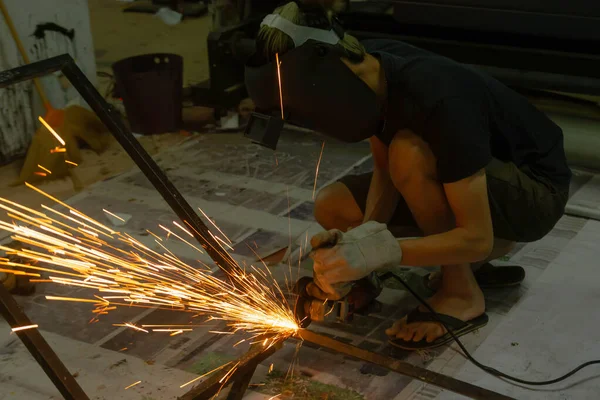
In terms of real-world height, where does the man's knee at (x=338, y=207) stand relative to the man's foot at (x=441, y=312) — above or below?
above

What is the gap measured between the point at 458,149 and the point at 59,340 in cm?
161

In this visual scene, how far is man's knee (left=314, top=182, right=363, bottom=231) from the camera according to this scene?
3.08 metres

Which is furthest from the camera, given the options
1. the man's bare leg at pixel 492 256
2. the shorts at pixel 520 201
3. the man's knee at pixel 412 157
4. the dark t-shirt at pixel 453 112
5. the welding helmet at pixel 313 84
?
the man's bare leg at pixel 492 256

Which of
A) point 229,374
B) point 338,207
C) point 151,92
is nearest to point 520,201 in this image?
point 338,207

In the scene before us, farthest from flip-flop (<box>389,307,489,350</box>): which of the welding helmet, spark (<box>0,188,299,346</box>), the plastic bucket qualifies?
the plastic bucket

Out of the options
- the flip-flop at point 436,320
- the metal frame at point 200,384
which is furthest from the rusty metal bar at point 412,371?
the flip-flop at point 436,320

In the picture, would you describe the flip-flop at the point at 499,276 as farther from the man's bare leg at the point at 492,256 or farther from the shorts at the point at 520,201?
the shorts at the point at 520,201

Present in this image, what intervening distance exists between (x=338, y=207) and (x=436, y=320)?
0.65 m

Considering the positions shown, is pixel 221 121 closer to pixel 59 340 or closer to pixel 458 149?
pixel 59 340

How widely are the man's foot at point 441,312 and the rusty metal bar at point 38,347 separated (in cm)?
118

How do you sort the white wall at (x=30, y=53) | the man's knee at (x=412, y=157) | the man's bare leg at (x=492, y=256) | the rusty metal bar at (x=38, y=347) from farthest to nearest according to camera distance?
the white wall at (x=30, y=53), the man's bare leg at (x=492, y=256), the man's knee at (x=412, y=157), the rusty metal bar at (x=38, y=347)

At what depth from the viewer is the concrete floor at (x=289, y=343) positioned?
2537 mm

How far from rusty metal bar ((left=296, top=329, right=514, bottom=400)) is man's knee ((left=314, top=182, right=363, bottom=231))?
2.34 ft

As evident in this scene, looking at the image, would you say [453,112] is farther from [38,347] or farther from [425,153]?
[38,347]
